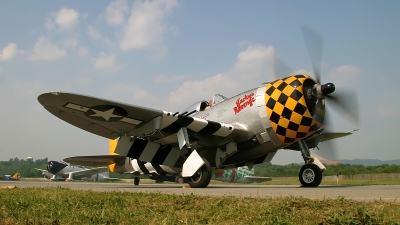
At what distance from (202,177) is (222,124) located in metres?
1.73

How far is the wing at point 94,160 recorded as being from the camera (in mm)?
15249

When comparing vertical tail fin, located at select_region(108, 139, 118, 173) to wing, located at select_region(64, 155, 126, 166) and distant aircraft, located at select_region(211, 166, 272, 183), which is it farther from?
distant aircraft, located at select_region(211, 166, 272, 183)

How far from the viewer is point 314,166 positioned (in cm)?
1155

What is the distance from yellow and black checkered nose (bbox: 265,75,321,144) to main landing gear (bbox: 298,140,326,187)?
57.0 inches

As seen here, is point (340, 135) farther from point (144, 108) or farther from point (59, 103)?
point (59, 103)

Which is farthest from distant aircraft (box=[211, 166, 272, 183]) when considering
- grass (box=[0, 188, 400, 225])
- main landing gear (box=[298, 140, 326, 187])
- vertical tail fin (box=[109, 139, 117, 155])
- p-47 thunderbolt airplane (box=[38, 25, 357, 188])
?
grass (box=[0, 188, 400, 225])

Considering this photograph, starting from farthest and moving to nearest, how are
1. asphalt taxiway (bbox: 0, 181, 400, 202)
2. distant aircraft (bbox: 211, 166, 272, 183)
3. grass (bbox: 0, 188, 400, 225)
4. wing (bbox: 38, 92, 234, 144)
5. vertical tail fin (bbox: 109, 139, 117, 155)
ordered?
distant aircraft (bbox: 211, 166, 272, 183) → vertical tail fin (bbox: 109, 139, 117, 155) → wing (bbox: 38, 92, 234, 144) → asphalt taxiway (bbox: 0, 181, 400, 202) → grass (bbox: 0, 188, 400, 225)

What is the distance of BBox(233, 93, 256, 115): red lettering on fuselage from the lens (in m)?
11.1

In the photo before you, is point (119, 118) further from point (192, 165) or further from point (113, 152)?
point (113, 152)

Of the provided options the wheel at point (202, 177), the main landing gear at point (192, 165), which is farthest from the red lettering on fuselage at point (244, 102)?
the wheel at point (202, 177)

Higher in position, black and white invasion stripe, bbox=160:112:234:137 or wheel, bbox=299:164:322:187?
black and white invasion stripe, bbox=160:112:234:137

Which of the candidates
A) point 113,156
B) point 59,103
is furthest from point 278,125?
point 113,156

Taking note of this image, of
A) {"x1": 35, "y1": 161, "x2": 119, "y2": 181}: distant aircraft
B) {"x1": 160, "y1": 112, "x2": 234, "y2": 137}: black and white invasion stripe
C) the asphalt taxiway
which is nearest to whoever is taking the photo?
the asphalt taxiway

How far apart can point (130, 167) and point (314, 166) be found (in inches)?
374
